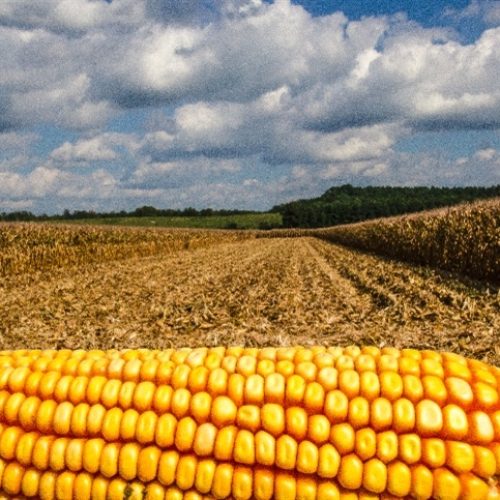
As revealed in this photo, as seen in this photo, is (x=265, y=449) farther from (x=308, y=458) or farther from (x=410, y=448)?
(x=410, y=448)

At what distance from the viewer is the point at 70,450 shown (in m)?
2.22

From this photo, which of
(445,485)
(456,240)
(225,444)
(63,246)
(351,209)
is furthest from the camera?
(351,209)

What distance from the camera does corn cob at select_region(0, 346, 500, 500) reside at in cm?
199

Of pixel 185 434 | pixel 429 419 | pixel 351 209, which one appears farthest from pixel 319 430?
pixel 351 209

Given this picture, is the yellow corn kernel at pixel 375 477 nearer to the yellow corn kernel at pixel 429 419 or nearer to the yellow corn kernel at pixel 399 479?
the yellow corn kernel at pixel 399 479

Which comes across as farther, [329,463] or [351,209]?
[351,209]

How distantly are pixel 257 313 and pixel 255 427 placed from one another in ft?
21.4

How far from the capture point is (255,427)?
2070 mm

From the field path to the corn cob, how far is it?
3541 mm

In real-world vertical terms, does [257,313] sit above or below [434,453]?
below

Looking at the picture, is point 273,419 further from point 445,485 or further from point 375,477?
point 445,485

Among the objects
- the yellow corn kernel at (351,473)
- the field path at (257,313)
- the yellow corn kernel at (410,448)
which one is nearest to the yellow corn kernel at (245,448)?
the yellow corn kernel at (351,473)

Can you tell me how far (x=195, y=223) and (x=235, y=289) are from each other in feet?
312

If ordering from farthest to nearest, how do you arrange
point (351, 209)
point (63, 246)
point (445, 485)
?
point (351, 209) → point (63, 246) → point (445, 485)
